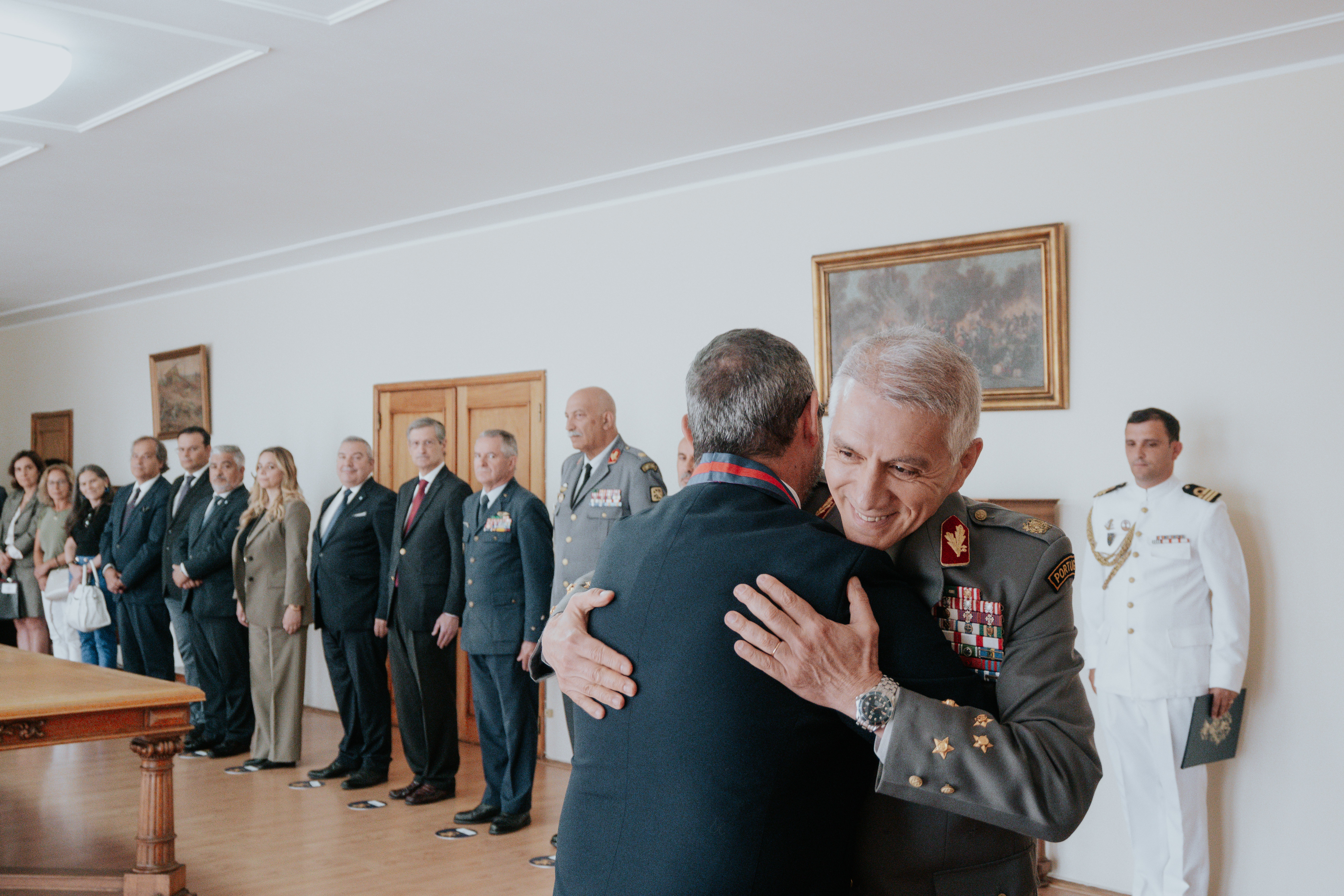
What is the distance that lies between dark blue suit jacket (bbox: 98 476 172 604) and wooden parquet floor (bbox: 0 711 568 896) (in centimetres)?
117

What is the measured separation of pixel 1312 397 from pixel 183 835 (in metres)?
4.91

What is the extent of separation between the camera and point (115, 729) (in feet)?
12.2

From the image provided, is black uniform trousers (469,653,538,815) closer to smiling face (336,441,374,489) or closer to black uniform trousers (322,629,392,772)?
black uniform trousers (322,629,392,772)

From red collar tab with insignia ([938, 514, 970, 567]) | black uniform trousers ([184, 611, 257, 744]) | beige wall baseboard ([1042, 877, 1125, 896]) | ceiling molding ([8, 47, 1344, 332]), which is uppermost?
ceiling molding ([8, 47, 1344, 332])

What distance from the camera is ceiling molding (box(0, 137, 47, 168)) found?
5.30 m

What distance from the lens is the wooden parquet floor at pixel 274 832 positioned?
4.37 m

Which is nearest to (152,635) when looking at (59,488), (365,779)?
(59,488)

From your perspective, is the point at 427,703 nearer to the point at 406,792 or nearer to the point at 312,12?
the point at 406,792

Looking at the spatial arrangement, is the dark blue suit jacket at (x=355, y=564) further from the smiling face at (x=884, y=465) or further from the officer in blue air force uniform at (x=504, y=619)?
the smiling face at (x=884, y=465)

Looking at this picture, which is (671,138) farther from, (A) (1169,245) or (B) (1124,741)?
(B) (1124,741)

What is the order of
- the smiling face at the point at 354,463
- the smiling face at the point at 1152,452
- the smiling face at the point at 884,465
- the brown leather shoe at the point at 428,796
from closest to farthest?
1. the smiling face at the point at 884,465
2. the smiling face at the point at 1152,452
3. the brown leather shoe at the point at 428,796
4. the smiling face at the point at 354,463

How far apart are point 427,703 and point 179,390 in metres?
5.13

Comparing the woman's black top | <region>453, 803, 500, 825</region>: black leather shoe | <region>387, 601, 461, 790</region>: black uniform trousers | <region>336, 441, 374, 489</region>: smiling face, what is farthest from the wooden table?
the woman's black top

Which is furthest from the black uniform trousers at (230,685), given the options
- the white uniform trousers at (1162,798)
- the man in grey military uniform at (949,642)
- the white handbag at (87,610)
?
the man in grey military uniform at (949,642)
